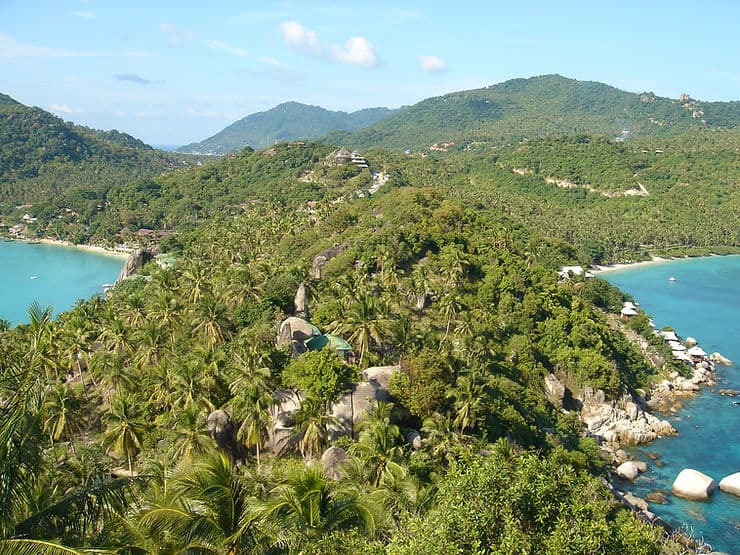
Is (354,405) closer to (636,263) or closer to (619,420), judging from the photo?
(619,420)

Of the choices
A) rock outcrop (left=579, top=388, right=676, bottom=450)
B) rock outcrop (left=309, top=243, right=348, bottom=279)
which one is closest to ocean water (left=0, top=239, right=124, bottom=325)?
rock outcrop (left=309, top=243, right=348, bottom=279)

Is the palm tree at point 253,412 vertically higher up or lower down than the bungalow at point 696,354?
higher up

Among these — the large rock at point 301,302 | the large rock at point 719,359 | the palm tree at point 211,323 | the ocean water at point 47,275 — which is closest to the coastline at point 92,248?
the ocean water at point 47,275

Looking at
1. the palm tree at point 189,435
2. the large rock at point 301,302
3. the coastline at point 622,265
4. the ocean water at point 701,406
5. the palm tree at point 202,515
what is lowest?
the ocean water at point 701,406

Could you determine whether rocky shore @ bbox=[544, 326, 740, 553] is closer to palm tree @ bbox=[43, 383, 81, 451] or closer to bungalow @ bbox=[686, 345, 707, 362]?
bungalow @ bbox=[686, 345, 707, 362]

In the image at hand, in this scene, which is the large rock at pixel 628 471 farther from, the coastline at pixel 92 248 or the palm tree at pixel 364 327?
the coastline at pixel 92 248

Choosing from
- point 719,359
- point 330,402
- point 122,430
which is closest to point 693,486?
point 330,402
